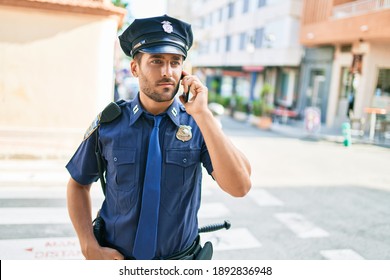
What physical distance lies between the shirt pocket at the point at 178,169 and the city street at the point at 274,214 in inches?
66.5

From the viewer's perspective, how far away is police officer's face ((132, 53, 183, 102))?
4.87 ft

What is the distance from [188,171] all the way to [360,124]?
1.86m

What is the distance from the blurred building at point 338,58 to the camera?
3025mm

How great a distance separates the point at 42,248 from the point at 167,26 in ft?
9.51

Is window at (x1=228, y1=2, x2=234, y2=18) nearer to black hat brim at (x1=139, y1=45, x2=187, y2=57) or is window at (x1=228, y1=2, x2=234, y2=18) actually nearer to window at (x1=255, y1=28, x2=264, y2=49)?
window at (x1=255, y1=28, x2=264, y2=49)

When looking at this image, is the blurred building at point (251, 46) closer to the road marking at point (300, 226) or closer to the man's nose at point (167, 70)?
the road marking at point (300, 226)

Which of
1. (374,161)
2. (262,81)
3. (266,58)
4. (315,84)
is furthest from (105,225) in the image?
(262,81)

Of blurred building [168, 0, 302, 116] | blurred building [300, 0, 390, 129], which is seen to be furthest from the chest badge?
blurred building [168, 0, 302, 116]

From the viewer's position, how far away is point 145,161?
1.56 metres

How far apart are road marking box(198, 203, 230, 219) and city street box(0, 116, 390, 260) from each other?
0.01m

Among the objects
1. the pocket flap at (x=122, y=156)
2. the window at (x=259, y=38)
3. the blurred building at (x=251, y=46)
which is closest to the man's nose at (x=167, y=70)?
the pocket flap at (x=122, y=156)

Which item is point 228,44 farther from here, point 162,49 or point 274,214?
point 162,49

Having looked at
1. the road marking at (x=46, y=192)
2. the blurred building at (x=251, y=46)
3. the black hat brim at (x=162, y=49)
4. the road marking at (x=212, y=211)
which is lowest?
the road marking at (x=212, y=211)

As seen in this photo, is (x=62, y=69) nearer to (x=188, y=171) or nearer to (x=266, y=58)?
(x=188, y=171)
